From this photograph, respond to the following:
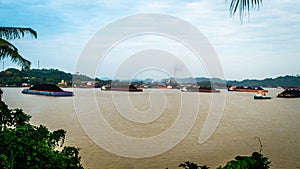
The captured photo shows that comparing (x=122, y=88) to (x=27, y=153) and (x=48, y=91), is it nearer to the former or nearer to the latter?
(x=48, y=91)

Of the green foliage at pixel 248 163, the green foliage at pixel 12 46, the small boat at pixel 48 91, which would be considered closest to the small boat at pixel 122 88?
the small boat at pixel 48 91

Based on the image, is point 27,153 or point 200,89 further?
point 200,89

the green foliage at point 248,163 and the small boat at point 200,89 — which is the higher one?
the small boat at point 200,89

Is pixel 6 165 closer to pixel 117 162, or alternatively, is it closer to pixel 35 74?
pixel 117 162

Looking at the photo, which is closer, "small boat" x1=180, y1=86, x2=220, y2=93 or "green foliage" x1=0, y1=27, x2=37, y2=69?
"green foliage" x1=0, y1=27, x2=37, y2=69

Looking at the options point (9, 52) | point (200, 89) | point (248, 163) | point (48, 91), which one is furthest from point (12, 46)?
point (200, 89)

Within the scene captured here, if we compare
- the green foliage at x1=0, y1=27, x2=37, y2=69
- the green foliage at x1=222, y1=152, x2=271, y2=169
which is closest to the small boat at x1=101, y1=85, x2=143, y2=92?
the green foliage at x1=0, y1=27, x2=37, y2=69

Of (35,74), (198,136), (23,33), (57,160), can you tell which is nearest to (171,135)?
(198,136)

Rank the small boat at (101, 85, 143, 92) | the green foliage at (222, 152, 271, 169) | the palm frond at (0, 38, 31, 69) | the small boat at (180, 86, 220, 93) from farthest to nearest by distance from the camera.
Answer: the small boat at (101, 85, 143, 92) → the small boat at (180, 86, 220, 93) → the palm frond at (0, 38, 31, 69) → the green foliage at (222, 152, 271, 169)

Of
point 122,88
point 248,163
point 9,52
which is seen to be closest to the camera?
point 248,163

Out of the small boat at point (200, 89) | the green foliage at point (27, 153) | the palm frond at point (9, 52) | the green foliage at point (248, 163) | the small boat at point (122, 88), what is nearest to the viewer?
the green foliage at point (248, 163)

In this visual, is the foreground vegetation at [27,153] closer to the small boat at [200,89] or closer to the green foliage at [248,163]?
the green foliage at [248,163]

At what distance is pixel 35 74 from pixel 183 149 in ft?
105

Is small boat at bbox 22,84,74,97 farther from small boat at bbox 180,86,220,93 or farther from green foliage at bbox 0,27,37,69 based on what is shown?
green foliage at bbox 0,27,37,69
